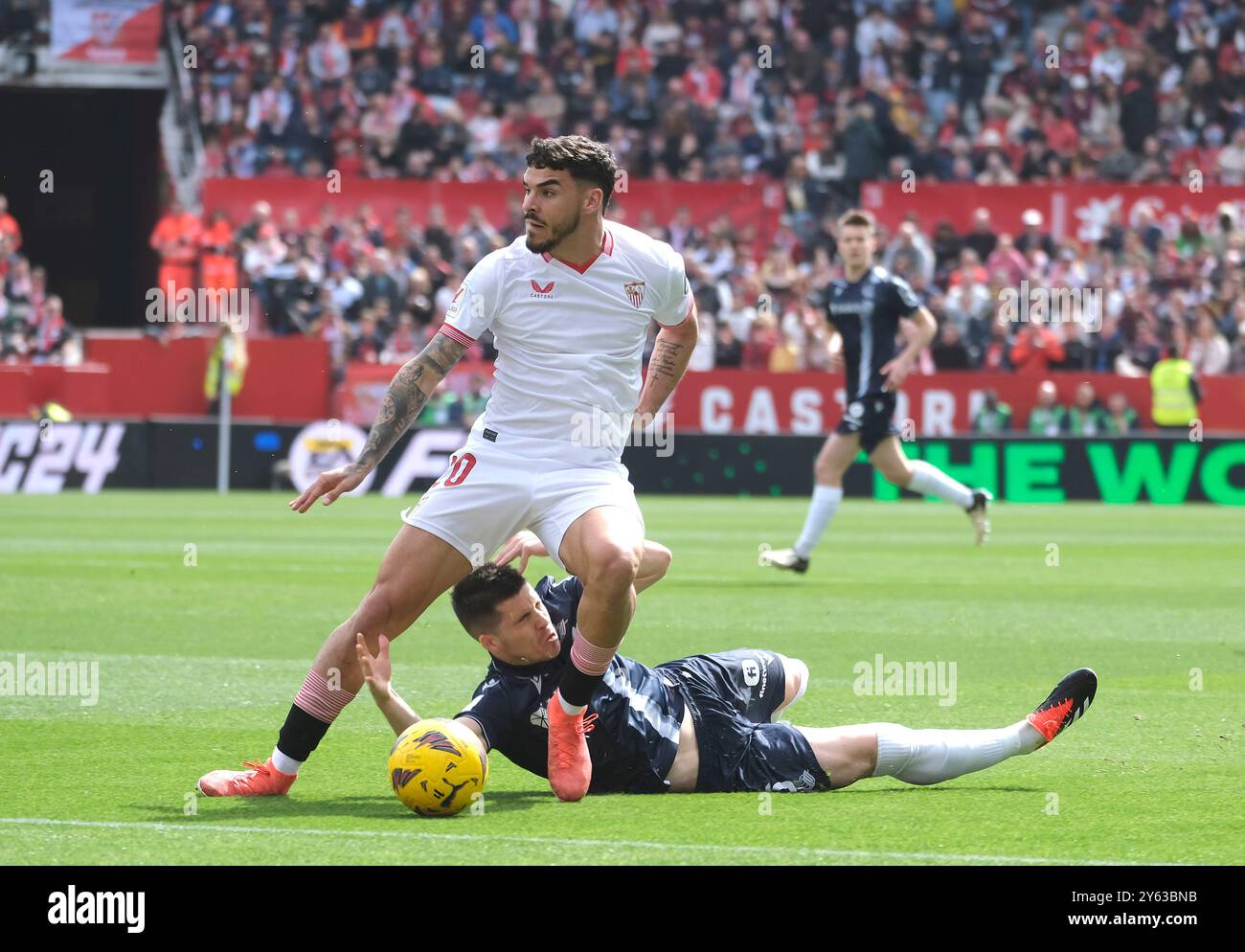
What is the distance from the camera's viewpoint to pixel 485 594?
6.60 m

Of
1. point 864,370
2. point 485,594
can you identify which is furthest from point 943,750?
point 864,370

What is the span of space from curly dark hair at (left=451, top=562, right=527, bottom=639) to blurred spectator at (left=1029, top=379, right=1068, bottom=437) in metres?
20.4

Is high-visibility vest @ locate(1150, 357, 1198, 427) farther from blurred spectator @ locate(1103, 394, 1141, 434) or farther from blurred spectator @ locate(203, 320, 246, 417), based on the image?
blurred spectator @ locate(203, 320, 246, 417)

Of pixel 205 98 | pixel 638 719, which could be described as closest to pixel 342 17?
pixel 205 98

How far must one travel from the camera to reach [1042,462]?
2559cm

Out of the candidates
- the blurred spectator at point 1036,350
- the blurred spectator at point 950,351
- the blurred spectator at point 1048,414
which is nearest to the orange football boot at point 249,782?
the blurred spectator at point 1048,414

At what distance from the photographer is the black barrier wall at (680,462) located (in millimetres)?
25141

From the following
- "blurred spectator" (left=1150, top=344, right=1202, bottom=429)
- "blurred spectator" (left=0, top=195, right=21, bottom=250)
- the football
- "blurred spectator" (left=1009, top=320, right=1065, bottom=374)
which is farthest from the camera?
"blurred spectator" (left=0, top=195, right=21, bottom=250)

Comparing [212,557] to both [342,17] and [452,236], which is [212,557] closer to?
Result: [452,236]

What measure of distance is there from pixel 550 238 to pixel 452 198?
2352 centimetres

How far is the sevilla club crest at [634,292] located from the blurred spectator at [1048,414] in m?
19.5

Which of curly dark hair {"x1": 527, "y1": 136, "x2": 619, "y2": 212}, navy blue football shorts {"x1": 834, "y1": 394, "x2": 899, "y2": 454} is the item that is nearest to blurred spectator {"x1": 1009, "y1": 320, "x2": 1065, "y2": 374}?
navy blue football shorts {"x1": 834, "y1": 394, "x2": 899, "y2": 454}

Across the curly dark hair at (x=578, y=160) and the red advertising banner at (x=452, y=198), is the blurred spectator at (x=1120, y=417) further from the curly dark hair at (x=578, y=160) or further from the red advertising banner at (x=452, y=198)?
the curly dark hair at (x=578, y=160)

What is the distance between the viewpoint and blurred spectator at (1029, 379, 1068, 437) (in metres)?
26.1
